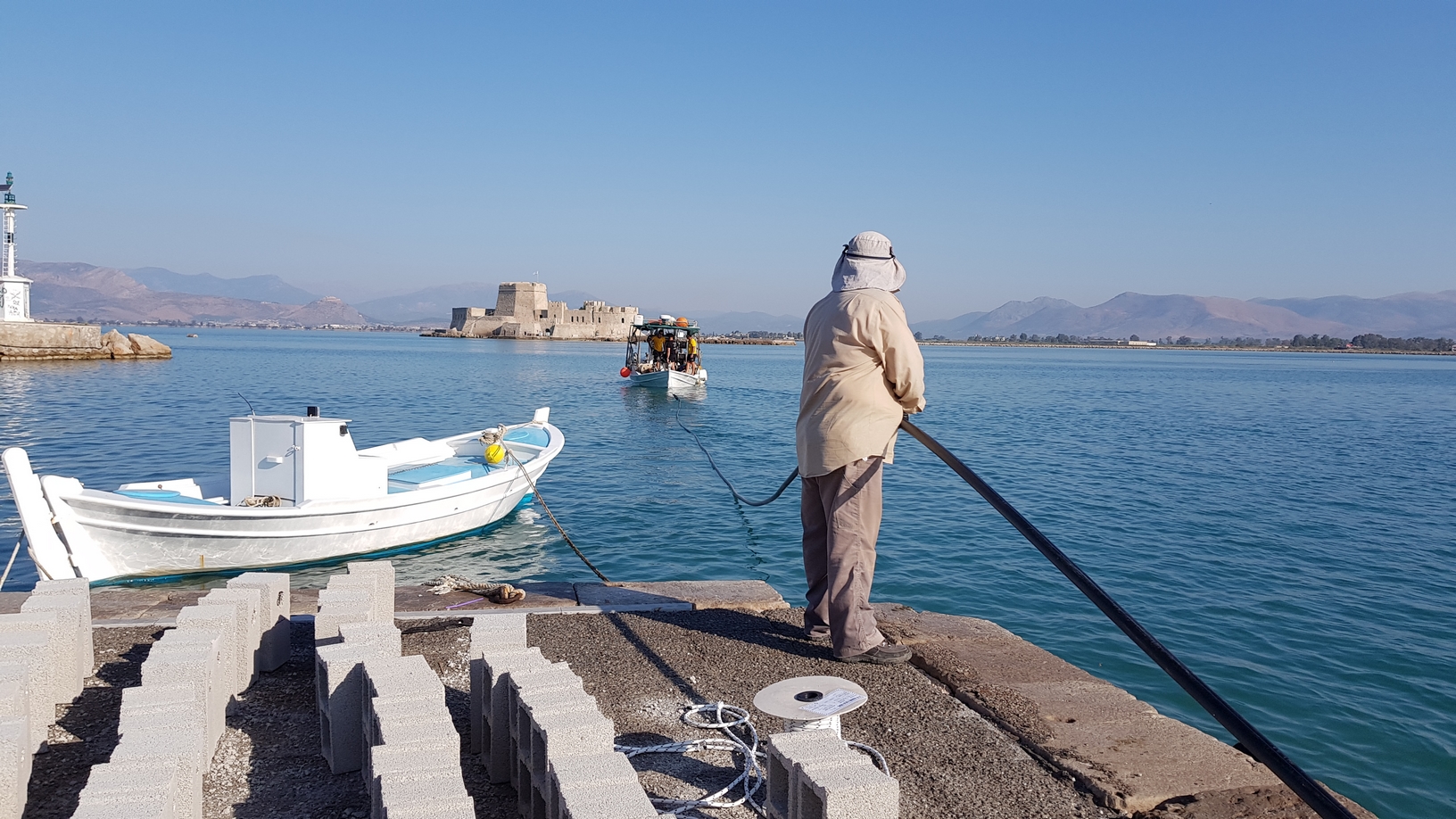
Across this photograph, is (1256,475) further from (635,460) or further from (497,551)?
(497,551)

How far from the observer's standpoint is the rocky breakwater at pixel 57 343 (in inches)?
1761

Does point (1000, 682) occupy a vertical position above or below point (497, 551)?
above

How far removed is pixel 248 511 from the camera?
8.92 meters

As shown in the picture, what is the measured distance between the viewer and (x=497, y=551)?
11.6m

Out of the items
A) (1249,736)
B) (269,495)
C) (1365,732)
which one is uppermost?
(1249,736)

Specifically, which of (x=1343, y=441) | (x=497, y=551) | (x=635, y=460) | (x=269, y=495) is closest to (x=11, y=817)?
(x=269, y=495)

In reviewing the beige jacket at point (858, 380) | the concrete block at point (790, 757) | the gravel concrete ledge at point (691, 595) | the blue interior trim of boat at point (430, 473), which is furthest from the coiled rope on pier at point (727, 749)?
the blue interior trim of boat at point (430, 473)

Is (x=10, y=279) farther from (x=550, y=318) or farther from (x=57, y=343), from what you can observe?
(x=550, y=318)

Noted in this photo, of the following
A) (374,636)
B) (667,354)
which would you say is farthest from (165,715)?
(667,354)

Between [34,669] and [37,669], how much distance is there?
0.6 inches

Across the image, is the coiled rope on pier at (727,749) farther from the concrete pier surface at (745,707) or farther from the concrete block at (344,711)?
the concrete block at (344,711)

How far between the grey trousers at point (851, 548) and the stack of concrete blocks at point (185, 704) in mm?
2672

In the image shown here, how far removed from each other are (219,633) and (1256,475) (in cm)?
2063

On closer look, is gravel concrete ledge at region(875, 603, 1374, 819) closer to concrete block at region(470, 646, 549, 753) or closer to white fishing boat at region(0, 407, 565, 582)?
concrete block at region(470, 646, 549, 753)
